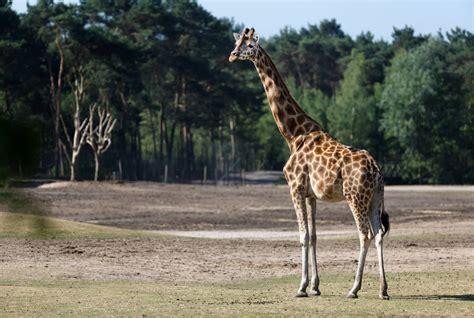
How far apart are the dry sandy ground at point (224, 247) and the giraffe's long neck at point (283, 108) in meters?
3.16

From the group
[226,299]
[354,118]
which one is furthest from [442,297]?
[354,118]

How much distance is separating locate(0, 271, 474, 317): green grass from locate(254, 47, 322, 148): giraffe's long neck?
80.1 inches

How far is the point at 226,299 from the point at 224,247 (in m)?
9.71

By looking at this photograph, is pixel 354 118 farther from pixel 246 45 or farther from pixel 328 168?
pixel 328 168

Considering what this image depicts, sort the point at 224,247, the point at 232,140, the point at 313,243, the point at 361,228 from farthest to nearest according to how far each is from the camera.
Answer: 1. the point at 232,140
2. the point at 224,247
3. the point at 313,243
4. the point at 361,228

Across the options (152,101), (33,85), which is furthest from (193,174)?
(33,85)

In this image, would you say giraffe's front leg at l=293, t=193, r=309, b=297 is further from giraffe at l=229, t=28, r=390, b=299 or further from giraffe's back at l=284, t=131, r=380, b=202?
giraffe's back at l=284, t=131, r=380, b=202

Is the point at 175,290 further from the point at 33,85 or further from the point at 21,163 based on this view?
the point at 33,85

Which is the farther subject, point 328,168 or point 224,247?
point 224,247

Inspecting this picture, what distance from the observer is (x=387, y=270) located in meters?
17.8

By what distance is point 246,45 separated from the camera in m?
14.0

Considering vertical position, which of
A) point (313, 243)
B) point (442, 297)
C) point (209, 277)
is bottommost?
point (209, 277)

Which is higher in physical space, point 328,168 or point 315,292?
point 328,168

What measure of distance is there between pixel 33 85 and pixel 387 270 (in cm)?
5225
